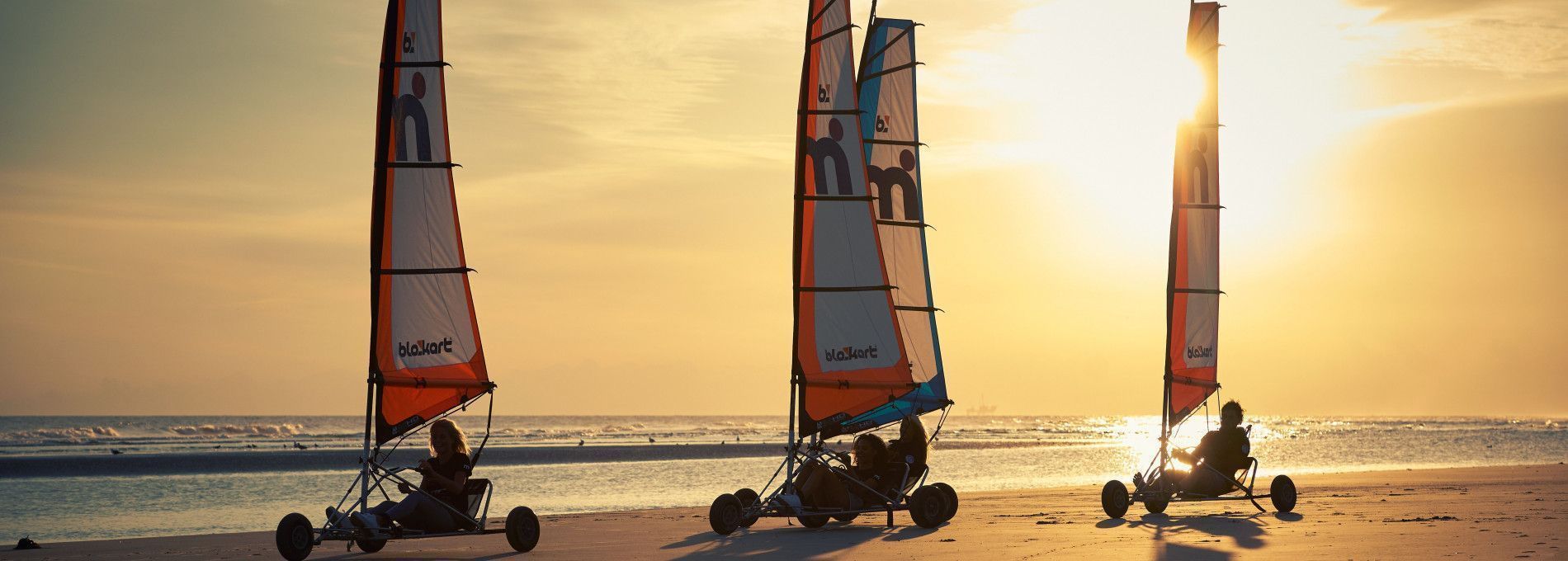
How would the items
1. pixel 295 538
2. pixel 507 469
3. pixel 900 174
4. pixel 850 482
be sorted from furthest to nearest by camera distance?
pixel 507 469 → pixel 900 174 → pixel 850 482 → pixel 295 538

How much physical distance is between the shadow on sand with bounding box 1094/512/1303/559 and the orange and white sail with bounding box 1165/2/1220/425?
2.50 m

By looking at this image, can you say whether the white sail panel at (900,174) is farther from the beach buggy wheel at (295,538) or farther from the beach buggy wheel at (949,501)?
the beach buggy wheel at (295,538)

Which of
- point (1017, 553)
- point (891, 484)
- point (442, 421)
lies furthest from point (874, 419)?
point (442, 421)

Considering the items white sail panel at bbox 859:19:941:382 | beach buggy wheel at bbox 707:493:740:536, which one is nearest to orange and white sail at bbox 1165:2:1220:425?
white sail panel at bbox 859:19:941:382

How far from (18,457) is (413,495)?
145 ft

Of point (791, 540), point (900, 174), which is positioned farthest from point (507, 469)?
point (791, 540)

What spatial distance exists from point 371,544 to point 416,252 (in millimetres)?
2918

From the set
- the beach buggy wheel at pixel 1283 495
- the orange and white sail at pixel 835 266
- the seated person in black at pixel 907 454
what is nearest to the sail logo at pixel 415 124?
the orange and white sail at pixel 835 266

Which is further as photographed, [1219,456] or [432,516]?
[1219,456]

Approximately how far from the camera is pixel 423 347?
14305mm

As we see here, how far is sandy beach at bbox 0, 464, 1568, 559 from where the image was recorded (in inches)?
521

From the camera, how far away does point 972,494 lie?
25781 mm

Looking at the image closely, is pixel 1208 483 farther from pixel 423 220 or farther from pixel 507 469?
pixel 507 469

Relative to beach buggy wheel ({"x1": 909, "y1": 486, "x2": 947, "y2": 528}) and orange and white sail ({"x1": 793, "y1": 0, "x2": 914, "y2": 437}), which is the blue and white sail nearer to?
orange and white sail ({"x1": 793, "y1": 0, "x2": 914, "y2": 437})
